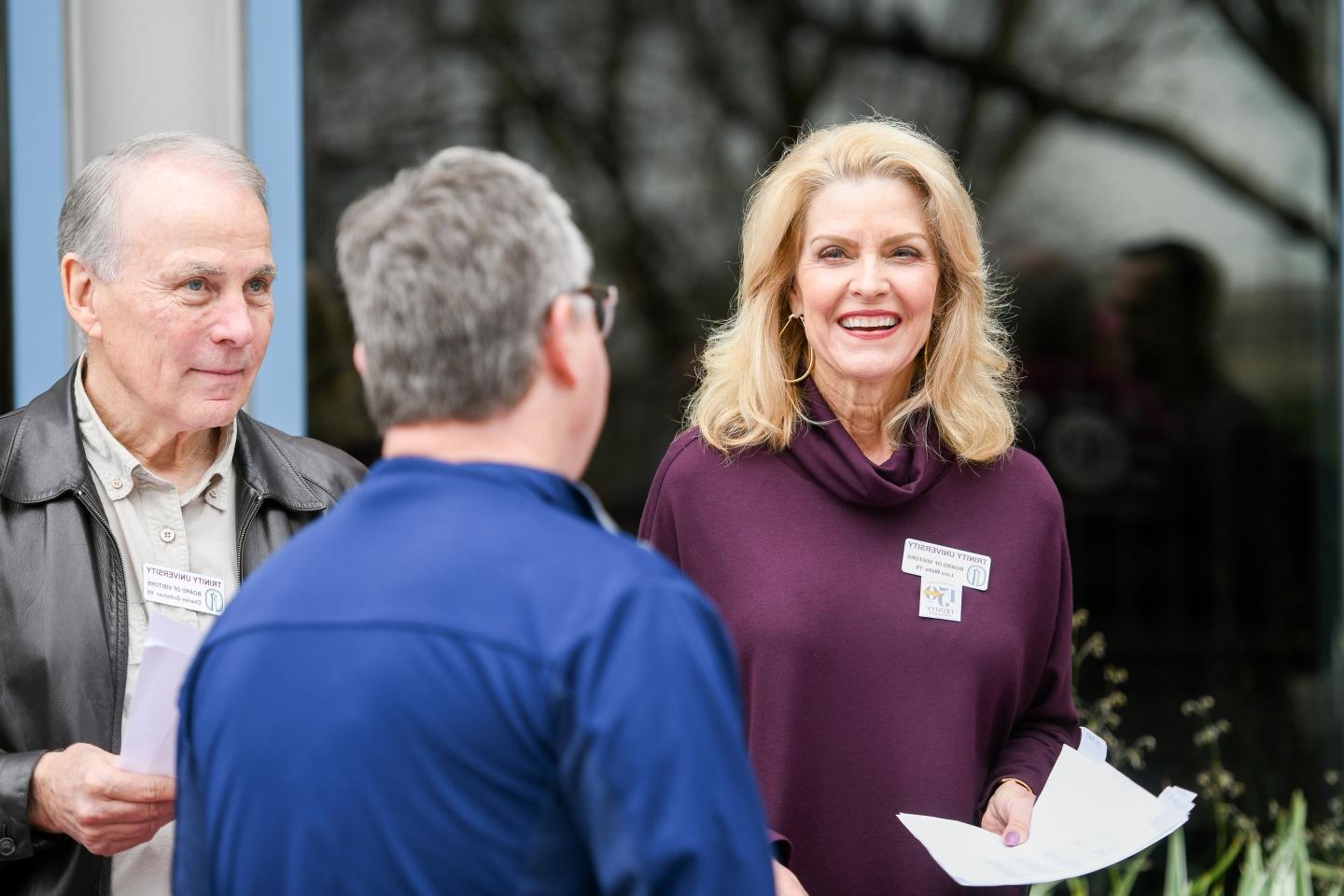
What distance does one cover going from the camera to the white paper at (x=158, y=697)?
1455 millimetres

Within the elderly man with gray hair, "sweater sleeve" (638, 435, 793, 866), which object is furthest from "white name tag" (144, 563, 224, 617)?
"sweater sleeve" (638, 435, 793, 866)

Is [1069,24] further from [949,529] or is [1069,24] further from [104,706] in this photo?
[104,706]

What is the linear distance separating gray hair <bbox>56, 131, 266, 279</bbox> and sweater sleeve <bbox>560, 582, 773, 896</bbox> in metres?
1.13

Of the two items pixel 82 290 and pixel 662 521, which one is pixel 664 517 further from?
pixel 82 290

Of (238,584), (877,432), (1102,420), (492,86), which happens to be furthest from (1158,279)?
(238,584)

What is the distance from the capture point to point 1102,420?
4242mm

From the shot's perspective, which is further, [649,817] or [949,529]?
[949,529]

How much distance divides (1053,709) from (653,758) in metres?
1.28

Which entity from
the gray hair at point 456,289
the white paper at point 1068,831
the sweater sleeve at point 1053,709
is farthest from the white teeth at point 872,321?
the gray hair at point 456,289

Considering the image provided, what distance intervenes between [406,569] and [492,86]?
322cm

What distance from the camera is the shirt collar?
184 centimetres

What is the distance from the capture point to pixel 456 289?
1.09 metres

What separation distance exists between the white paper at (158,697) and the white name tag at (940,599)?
100 centimetres

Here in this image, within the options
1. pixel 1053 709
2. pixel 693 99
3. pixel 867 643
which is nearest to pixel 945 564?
pixel 867 643
